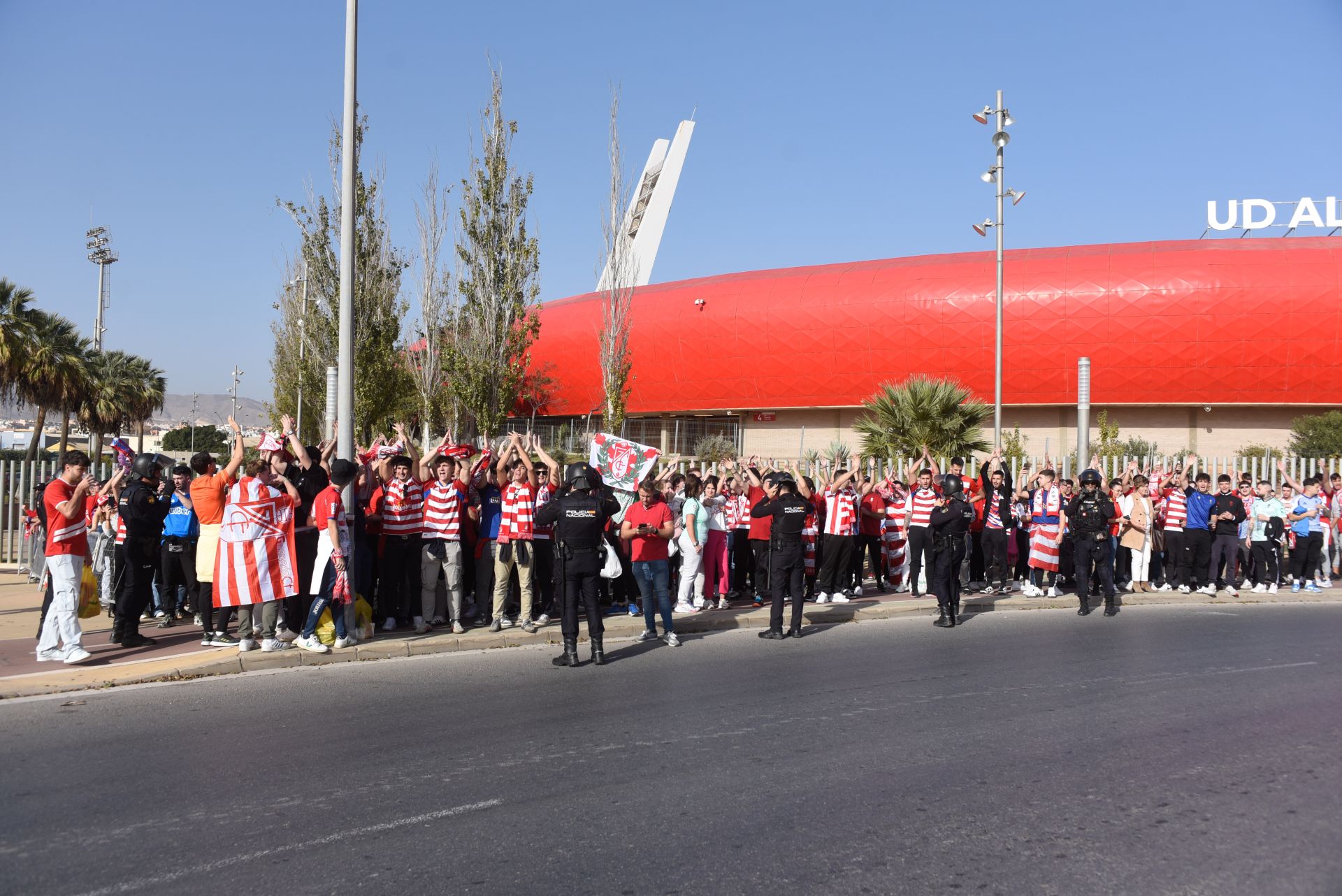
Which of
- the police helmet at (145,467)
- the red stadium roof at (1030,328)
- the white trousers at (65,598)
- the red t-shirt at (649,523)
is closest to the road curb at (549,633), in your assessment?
the white trousers at (65,598)

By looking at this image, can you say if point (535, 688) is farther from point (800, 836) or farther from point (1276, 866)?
point (1276, 866)

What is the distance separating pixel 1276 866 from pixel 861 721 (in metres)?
2.85

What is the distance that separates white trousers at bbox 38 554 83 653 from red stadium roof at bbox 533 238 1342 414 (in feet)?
126

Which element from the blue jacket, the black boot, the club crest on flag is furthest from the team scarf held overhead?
the blue jacket

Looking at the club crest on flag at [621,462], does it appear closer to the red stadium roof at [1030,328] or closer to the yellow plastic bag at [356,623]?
the yellow plastic bag at [356,623]

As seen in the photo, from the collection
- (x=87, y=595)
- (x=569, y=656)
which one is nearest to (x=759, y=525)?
(x=569, y=656)

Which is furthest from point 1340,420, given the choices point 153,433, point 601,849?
point 153,433

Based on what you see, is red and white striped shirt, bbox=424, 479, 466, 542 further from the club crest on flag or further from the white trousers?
the white trousers

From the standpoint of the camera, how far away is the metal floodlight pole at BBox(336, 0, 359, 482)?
1012cm

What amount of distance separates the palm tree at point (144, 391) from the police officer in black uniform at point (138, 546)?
34207 millimetres

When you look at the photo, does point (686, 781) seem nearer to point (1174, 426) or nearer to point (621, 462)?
point (621, 462)

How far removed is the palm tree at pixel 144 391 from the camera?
134 ft

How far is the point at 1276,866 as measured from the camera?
4.38 meters

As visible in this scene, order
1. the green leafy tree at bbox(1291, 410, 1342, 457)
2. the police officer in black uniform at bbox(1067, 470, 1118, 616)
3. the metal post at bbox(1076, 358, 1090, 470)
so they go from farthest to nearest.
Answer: the green leafy tree at bbox(1291, 410, 1342, 457) < the metal post at bbox(1076, 358, 1090, 470) < the police officer in black uniform at bbox(1067, 470, 1118, 616)
